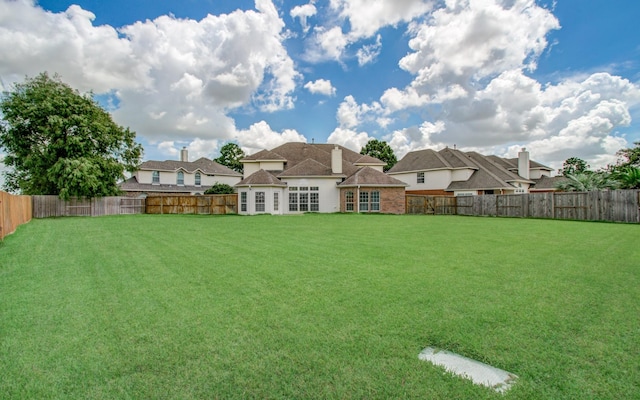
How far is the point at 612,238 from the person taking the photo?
10031mm

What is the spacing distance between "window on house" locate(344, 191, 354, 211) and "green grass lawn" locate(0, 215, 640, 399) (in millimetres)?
17910

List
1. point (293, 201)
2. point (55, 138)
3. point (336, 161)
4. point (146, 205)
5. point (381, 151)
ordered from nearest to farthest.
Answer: point (55, 138) < point (293, 201) < point (336, 161) < point (146, 205) < point (381, 151)

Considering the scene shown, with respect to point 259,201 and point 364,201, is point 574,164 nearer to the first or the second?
point 364,201

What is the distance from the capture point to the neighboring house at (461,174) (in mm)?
28875

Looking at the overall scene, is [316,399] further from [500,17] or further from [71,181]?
[71,181]

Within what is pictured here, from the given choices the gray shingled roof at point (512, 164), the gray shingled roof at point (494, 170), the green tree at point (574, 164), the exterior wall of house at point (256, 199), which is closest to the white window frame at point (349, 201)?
the exterior wall of house at point (256, 199)

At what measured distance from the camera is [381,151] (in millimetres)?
48219

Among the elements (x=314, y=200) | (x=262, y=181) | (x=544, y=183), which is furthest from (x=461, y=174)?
(x=262, y=181)

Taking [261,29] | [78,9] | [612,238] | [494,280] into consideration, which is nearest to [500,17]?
[612,238]

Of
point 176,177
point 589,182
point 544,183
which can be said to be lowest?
point 589,182

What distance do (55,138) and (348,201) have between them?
22.2 metres

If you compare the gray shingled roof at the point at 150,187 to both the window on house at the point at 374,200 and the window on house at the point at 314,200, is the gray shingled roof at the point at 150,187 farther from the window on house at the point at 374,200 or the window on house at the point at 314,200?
the window on house at the point at 374,200

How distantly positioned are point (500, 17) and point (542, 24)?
6.06ft

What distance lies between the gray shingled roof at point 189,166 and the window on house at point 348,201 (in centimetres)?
2052
